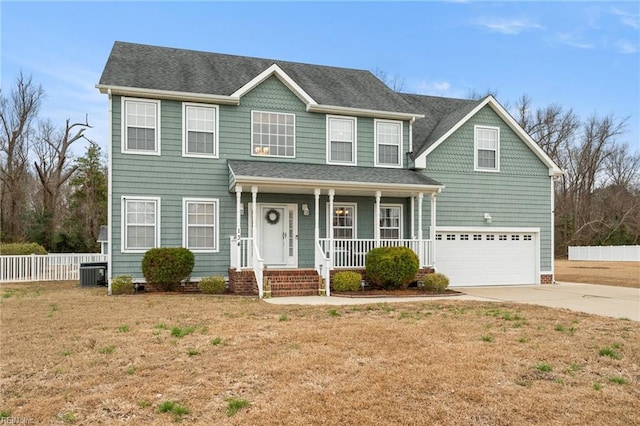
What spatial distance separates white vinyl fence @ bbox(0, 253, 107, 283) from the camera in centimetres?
1755

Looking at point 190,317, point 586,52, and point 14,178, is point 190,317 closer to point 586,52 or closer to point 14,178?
point 586,52

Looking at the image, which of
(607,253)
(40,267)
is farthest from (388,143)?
(607,253)

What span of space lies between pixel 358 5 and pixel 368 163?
23.1 ft

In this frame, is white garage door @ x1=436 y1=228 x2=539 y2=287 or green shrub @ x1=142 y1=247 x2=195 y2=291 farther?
white garage door @ x1=436 y1=228 x2=539 y2=287

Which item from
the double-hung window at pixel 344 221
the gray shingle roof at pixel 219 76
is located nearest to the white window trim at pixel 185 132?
the gray shingle roof at pixel 219 76

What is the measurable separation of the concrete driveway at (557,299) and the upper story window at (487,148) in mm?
4438

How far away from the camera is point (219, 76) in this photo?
15383mm

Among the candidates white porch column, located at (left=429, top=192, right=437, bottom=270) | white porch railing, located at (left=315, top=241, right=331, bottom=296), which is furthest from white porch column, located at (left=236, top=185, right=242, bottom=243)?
white porch column, located at (left=429, top=192, right=437, bottom=270)

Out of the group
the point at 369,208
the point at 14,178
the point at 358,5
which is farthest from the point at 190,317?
the point at 14,178

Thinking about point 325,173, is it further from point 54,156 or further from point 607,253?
point 607,253

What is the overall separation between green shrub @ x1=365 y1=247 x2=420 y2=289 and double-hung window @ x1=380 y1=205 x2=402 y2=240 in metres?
2.14

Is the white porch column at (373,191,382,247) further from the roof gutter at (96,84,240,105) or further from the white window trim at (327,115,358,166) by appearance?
the roof gutter at (96,84,240,105)

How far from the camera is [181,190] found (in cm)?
1405

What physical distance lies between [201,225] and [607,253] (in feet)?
121
